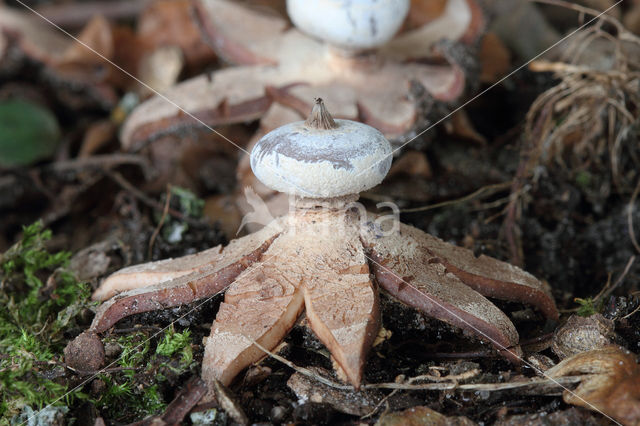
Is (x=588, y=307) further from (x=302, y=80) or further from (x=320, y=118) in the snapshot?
(x=302, y=80)

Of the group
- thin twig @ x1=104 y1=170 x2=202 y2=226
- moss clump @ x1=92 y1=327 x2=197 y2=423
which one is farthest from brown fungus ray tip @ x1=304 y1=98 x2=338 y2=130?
thin twig @ x1=104 y1=170 x2=202 y2=226

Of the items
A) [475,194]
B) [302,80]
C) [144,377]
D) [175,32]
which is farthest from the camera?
[175,32]

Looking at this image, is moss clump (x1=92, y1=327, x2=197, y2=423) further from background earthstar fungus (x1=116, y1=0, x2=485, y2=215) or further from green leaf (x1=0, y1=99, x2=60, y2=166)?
green leaf (x1=0, y1=99, x2=60, y2=166)

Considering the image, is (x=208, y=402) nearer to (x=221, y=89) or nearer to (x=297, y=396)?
(x=297, y=396)

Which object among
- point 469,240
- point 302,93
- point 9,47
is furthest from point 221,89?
point 9,47

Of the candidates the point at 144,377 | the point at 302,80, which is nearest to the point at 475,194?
the point at 302,80

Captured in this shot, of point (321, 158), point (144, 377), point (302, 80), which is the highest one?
A: point (321, 158)

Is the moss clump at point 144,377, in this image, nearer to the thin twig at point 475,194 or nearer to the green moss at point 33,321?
the green moss at point 33,321

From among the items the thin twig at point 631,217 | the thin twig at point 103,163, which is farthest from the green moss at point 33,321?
the thin twig at point 631,217
